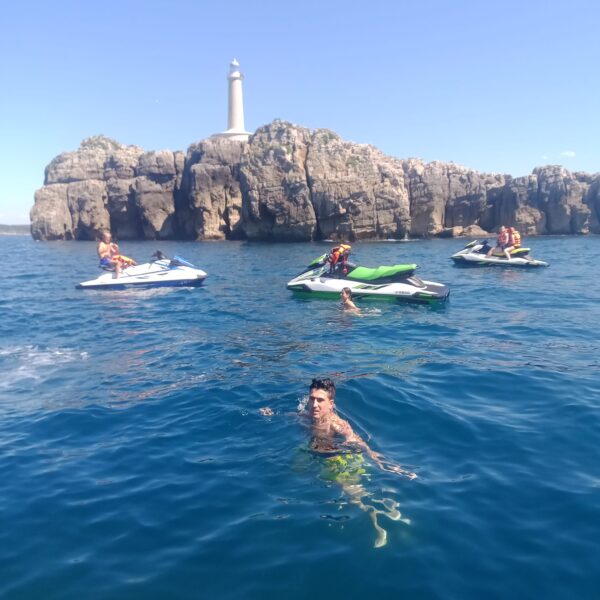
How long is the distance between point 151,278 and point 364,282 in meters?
8.19

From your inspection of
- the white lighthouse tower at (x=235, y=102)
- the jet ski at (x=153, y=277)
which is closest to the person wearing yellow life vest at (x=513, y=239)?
the jet ski at (x=153, y=277)

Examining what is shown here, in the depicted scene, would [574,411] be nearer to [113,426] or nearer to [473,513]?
[473,513]

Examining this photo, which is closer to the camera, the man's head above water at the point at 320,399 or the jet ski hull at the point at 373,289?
the man's head above water at the point at 320,399

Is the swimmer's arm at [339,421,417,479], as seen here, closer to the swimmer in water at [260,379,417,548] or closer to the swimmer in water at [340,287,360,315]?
the swimmer in water at [260,379,417,548]

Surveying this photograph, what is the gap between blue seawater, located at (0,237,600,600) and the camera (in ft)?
13.3

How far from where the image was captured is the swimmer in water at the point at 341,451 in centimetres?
493

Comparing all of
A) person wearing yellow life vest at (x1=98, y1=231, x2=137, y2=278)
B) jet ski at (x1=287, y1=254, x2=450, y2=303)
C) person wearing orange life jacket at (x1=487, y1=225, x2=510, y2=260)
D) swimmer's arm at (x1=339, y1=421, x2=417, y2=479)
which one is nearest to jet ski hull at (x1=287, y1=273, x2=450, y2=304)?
jet ski at (x1=287, y1=254, x2=450, y2=303)

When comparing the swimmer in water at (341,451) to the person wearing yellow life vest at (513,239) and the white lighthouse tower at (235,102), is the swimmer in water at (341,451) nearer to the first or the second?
the person wearing yellow life vest at (513,239)

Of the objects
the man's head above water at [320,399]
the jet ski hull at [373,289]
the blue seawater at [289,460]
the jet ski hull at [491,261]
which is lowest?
the blue seawater at [289,460]

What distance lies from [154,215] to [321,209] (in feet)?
58.6

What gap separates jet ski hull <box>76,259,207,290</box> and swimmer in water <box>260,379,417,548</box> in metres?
13.8

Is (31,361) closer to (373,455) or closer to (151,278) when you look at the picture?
(373,455)

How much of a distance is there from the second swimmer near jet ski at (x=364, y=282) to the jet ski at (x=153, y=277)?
4738mm

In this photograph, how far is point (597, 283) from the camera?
1966cm
